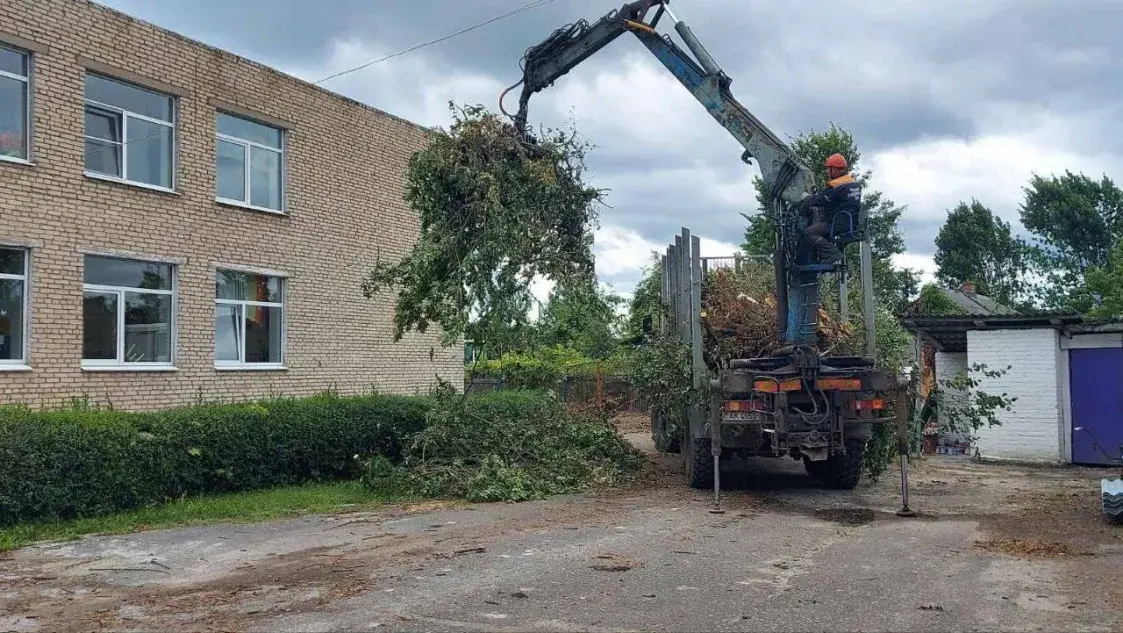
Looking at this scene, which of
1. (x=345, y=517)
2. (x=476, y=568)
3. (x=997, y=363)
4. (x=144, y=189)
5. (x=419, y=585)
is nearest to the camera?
(x=419, y=585)

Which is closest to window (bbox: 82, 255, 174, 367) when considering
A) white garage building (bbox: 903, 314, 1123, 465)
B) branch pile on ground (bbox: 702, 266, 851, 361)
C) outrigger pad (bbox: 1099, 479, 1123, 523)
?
branch pile on ground (bbox: 702, 266, 851, 361)

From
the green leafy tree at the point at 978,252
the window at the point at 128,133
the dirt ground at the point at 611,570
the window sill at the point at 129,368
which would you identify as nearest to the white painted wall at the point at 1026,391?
the dirt ground at the point at 611,570

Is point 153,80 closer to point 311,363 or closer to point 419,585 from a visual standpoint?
point 311,363

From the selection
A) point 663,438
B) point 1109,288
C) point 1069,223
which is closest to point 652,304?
point 663,438

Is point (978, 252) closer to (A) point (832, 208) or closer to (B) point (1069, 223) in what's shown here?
(B) point (1069, 223)

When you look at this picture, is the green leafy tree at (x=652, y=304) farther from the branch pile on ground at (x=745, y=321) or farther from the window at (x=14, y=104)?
the window at (x=14, y=104)

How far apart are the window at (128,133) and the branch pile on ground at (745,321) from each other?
336 inches

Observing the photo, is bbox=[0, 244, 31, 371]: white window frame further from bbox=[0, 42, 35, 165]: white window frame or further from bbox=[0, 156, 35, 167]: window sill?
bbox=[0, 42, 35, 165]: white window frame

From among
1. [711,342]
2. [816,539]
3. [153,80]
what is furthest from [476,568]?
[153,80]

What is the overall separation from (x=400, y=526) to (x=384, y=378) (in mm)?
8852

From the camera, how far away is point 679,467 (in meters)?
14.7

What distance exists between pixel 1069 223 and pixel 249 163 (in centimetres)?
3821

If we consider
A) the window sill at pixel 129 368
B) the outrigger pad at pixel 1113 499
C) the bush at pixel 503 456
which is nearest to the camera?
the outrigger pad at pixel 1113 499

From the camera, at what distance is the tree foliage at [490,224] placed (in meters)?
12.7
